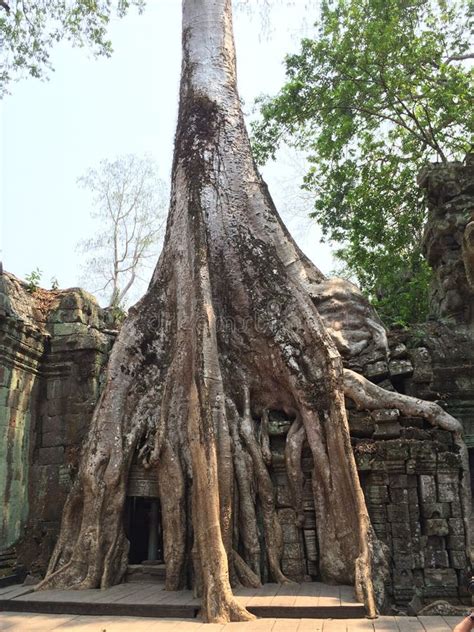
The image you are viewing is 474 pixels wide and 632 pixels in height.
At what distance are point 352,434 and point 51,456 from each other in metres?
2.86

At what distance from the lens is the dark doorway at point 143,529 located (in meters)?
5.20

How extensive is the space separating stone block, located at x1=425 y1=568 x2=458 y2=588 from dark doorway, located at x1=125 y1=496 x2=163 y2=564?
2.28 meters

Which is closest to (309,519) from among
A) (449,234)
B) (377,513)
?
(377,513)

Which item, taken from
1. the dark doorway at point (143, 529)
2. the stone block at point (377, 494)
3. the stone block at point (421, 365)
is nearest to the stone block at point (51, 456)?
the dark doorway at point (143, 529)

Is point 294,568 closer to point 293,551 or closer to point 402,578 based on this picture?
point 293,551

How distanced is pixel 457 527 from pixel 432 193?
420cm

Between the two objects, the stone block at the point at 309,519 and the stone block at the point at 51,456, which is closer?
the stone block at the point at 309,519

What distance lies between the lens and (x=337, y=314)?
5645 mm

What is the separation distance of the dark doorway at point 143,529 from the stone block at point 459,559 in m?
2.44

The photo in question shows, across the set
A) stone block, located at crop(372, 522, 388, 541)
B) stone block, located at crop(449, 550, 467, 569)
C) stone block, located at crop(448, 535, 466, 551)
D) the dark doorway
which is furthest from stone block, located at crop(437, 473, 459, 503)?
the dark doorway

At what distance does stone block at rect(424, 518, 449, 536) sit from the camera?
14.1 ft

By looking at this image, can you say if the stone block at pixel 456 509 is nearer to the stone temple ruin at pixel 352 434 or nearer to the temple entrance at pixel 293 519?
the stone temple ruin at pixel 352 434

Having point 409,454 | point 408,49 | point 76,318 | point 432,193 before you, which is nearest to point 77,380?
point 76,318

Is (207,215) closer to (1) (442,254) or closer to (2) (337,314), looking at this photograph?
(2) (337,314)
